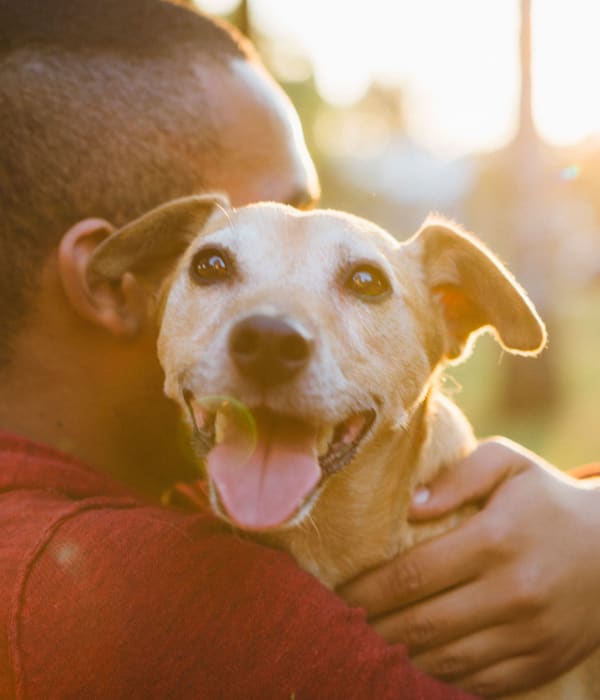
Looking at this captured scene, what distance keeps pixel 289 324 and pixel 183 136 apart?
3.80 feet

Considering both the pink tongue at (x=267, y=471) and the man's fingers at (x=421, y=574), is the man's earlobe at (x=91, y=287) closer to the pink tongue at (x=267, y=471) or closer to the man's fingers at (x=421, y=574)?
the pink tongue at (x=267, y=471)

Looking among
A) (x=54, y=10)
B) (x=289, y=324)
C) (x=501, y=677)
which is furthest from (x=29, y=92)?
(x=501, y=677)

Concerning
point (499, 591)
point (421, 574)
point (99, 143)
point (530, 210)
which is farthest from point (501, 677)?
point (530, 210)

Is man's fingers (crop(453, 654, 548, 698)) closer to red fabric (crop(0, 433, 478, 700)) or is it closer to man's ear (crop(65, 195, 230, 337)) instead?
red fabric (crop(0, 433, 478, 700))

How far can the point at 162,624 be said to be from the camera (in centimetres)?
189

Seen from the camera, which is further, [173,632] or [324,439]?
[324,439]

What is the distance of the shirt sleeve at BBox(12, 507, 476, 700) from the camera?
1.86 m

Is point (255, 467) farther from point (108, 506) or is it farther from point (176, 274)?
point (176, 274)

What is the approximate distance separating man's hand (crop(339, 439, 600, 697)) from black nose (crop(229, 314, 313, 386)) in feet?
2.38

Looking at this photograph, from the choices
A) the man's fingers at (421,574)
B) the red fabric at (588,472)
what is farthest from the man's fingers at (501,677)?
the red fabric at (588,472)

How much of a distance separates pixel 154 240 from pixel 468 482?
131 cm

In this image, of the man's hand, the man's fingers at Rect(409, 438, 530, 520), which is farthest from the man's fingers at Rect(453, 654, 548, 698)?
the man's fingers at Rect(409, 438, 530, 520)

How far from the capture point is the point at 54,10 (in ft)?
10.0

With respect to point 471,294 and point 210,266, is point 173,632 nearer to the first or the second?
point 210,266
